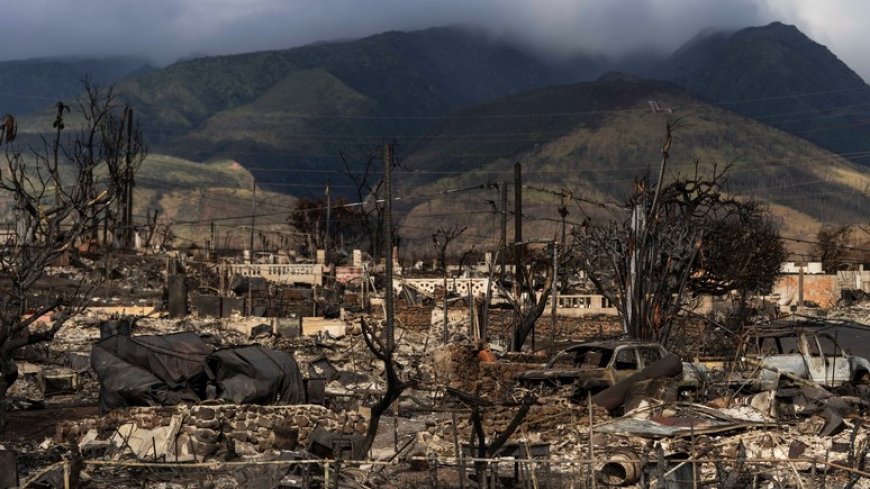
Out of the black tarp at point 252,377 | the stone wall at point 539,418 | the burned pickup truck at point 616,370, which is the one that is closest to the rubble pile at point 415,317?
the burned pickup truck at point 616,370

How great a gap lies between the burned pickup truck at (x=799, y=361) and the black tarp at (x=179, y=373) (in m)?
7.91

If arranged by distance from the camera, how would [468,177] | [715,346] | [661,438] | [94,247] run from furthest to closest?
[468,177], [94,247], [715,346], [661,438]

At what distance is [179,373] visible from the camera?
67.6 feet

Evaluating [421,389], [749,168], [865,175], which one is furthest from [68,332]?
[865,175]

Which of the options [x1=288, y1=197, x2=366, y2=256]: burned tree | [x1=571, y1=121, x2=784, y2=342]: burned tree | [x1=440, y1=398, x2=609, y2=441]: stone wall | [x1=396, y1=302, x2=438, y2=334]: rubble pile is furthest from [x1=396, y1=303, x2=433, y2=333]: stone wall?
[x1=288, y1=197, x2=366, y2=256]: burned tree

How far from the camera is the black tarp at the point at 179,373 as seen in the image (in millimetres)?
20344

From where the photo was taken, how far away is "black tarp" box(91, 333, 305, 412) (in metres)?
20.3

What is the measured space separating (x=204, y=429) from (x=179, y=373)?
178 centimetres

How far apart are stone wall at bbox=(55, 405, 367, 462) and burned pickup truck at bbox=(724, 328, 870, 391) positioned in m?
6.90

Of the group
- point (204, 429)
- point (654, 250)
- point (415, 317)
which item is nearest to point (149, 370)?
point (204, 429)

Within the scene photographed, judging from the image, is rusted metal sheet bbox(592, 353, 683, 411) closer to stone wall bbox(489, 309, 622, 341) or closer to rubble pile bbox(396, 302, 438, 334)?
rubble pile bbox(396, 302, 438, 334)

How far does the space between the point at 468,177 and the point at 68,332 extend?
161 m

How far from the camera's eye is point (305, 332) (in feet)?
121

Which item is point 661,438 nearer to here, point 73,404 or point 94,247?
point 73,404
